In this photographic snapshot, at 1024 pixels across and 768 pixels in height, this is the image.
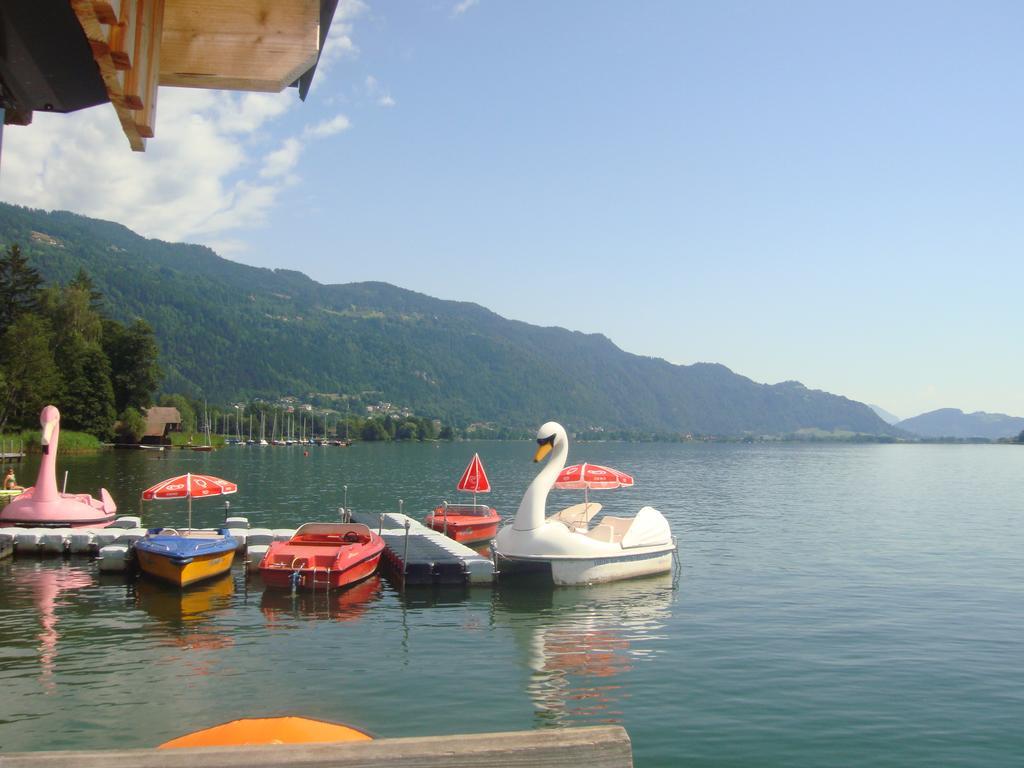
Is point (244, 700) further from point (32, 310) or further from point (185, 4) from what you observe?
point (32, 310)

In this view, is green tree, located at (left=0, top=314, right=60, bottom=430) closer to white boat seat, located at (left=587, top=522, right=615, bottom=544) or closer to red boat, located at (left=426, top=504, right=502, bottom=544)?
red boat, located at (left=426, top=504, right=502, bottom=544)

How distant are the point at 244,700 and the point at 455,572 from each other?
35.3ft

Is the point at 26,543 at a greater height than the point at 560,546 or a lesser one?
lesser

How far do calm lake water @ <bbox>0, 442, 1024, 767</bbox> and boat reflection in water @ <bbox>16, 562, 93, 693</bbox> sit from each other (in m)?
0.08

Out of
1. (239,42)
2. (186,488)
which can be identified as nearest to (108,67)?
(239,42)

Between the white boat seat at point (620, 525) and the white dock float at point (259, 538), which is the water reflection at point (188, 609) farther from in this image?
the white boat seat at point (620, 525)

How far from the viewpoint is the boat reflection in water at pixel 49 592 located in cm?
1562

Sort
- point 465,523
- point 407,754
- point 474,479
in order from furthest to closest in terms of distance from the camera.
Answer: point 474,479
point 465,523
point 407,754

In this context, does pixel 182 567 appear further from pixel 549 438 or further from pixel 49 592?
pixel 549 438

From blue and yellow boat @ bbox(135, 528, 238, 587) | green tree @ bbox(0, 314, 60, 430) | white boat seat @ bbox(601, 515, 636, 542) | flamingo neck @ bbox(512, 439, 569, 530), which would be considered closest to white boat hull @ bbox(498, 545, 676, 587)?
flamingo neck @ bbox(512, 439, 569, 530)

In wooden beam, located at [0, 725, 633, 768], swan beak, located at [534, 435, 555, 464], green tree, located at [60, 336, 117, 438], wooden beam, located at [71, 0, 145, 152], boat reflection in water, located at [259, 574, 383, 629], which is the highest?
green tree, located at [60, 336, 117, 438]

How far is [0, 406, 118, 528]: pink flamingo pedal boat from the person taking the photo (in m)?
28.9

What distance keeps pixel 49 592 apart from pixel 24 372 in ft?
237

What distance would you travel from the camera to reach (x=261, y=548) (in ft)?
84.0
